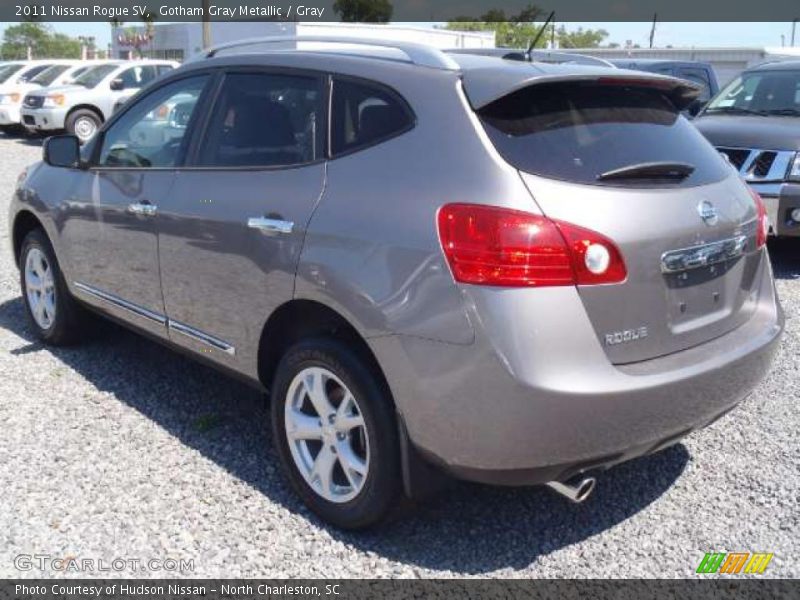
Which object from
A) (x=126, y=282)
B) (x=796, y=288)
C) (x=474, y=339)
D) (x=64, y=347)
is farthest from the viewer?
(x=796, y=288)

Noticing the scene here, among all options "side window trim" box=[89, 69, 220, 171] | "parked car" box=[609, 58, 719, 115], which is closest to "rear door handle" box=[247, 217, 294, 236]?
"side window trim" box=[89, 69, 220, 171]

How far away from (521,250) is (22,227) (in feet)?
13.4

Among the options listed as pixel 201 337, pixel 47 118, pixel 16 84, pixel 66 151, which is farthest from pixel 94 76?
pixel 201 337

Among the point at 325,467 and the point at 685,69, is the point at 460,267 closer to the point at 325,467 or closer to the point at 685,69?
the point at 325,467

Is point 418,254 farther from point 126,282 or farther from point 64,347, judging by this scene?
point 64,347

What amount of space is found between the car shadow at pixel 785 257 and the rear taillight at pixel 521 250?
16.6ft

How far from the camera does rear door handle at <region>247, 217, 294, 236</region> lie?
3.27 metres

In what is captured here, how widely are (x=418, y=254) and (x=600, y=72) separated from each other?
1.05m

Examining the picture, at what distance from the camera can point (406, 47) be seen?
11.0ft

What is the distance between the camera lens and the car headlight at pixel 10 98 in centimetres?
2091

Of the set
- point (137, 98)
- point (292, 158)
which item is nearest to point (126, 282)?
point (137, 98)

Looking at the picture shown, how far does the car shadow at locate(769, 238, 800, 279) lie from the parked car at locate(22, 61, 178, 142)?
1424 cm

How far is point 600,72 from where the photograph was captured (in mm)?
3160

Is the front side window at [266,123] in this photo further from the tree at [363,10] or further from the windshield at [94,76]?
the tree at [363,10]
